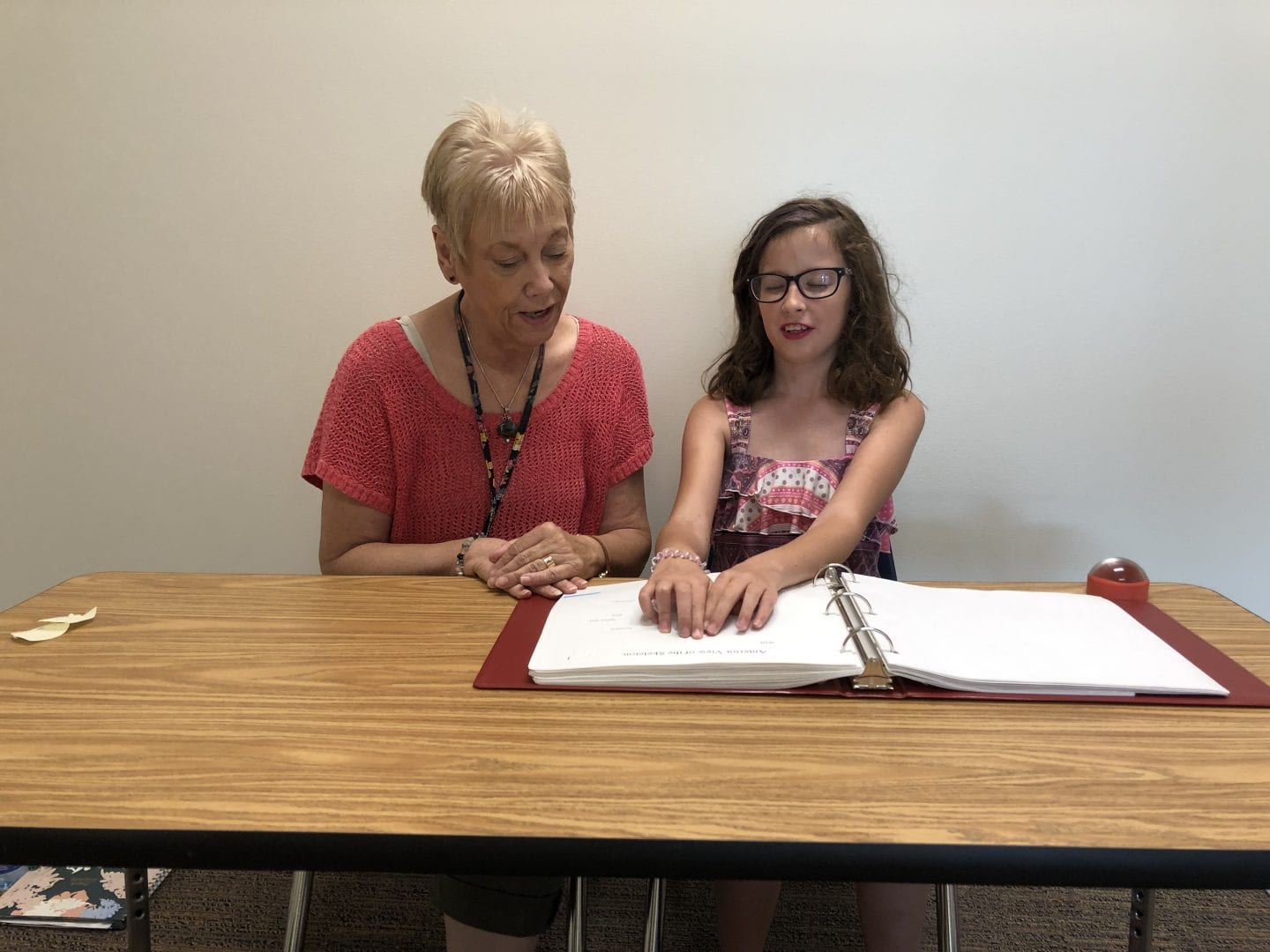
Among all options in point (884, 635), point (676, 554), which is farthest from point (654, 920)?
point (884, 635)

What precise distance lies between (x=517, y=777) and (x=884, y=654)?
→ 1.27ft

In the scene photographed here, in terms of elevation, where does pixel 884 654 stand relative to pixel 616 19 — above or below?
below

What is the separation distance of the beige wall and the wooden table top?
0.93m

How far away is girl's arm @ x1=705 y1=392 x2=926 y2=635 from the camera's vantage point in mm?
1037

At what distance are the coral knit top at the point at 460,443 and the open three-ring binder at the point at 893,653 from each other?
1.74 feet

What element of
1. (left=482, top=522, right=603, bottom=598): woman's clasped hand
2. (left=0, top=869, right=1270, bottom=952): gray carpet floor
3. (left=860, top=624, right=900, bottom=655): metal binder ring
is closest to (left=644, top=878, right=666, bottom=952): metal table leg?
(left=0, top=869, right=1270, bottom=952): gray carpet floor

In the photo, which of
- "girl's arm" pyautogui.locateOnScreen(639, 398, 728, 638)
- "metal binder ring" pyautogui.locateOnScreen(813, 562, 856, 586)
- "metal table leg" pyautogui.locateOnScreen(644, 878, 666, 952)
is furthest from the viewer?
"metal table leg" pyautogui.locateOnScreen(644, 878, 666, 952)

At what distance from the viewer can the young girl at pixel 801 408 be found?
1.50 metres

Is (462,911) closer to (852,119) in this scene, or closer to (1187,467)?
(852,119)

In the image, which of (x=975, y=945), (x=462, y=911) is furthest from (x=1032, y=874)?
(x=975, y=945)

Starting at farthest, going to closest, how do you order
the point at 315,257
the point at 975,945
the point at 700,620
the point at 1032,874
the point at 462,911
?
the point at 315,257 → the point at 975,945 → the point at 462,911 → the point at 700,620 → the point at 1032,874

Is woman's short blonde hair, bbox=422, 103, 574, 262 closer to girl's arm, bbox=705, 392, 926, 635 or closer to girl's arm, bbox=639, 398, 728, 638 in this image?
girl's arm, bbox=639, 398, 728, 638

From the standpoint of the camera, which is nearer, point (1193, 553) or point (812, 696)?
point (812, 696)

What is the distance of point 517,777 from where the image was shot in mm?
743
